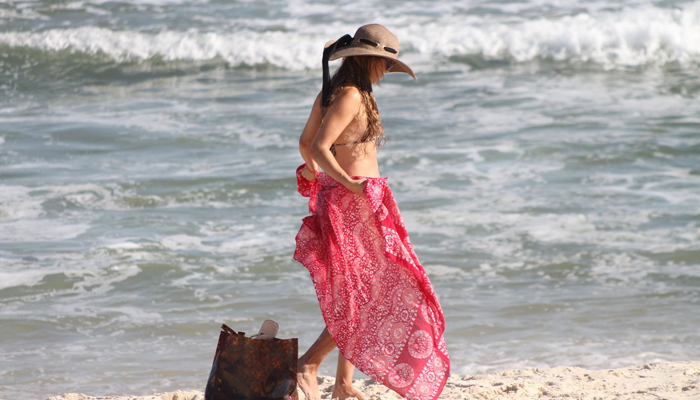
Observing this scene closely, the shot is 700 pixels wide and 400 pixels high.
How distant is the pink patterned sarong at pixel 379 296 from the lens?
298 centimetres

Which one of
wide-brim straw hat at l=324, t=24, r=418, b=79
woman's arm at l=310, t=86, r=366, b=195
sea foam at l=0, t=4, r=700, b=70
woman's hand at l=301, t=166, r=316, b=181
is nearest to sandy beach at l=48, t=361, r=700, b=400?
woman's hand at l=301, t=166, r=316, b=181

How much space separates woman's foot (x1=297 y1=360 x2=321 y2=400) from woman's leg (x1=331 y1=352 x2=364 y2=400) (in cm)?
14

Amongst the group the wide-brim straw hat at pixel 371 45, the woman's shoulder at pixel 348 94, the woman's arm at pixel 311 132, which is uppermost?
the wide-brim straw hat at pixel 371 45

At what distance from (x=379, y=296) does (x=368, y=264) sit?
0.13 metres

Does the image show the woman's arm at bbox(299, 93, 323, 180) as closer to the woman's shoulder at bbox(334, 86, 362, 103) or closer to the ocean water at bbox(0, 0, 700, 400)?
the woman's shoulder at bbox(334, 86, 362, 103)

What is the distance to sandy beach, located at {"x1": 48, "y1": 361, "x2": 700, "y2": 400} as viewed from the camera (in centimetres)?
353

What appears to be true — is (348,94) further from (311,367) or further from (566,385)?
(566,385)

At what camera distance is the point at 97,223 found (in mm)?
6652

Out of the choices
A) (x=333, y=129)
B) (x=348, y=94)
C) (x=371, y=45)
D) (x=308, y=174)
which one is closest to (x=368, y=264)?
(x=308, y=174)

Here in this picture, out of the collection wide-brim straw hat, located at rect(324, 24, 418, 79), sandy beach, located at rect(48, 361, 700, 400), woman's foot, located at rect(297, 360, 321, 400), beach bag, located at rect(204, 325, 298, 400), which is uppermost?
wide-brim straw hat, located at rect(324, 24, 418, 79)

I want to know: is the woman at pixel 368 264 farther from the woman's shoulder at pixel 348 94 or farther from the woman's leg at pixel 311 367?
the woman's leg at pixel 311 367

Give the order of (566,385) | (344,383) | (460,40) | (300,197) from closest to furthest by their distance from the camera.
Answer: (344,383) → (566,385) → (300,197) → (460,40)

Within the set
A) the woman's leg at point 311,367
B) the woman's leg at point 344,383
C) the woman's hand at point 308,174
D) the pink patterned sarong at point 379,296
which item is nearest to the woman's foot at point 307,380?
the woman's leg at point 311,367

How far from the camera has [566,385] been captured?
12.1ft
